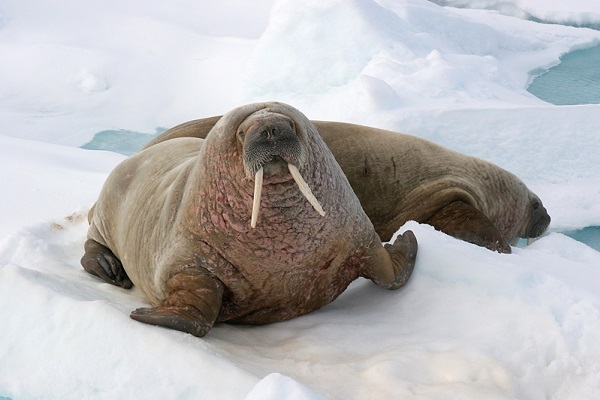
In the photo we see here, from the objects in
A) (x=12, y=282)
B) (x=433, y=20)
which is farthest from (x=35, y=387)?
(x=433, y=20)

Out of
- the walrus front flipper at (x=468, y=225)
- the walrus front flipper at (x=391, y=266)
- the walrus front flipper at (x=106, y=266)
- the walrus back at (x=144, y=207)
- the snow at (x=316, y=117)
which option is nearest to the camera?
the snow at (x=316, y=117)

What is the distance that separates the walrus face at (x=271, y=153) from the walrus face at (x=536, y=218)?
3385 mm

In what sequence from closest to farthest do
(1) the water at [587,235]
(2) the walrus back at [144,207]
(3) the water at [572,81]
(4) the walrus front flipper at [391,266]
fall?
1. (4) the walrus front flipper at [391,266]
2. (2) the walrus back at [144,207]
3. (1) the water at [587,235]
4. (3) the water at [572,81]

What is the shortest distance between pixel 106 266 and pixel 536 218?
133 inches

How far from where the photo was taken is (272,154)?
11.4 feet

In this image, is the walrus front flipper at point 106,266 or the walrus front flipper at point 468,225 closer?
the walrus front flipper at point 106,266

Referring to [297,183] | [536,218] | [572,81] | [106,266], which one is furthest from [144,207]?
[572,81]

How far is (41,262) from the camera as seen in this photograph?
17.3 ft

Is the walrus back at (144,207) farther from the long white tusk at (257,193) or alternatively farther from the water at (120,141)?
the water at (120,141)

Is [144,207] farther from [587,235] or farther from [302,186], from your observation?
[587,235]

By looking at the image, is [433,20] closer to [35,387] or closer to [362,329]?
[362,329]

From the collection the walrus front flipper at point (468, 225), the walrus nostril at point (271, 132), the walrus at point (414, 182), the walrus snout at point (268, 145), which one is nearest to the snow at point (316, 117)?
the walrus front flipper at point (468, 225)

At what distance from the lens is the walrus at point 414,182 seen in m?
5.62

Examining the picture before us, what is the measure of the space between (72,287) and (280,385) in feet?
5.47
